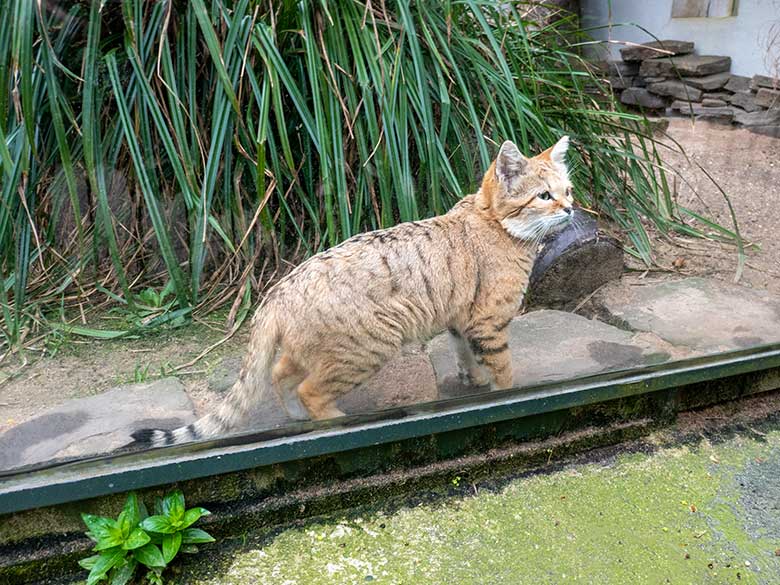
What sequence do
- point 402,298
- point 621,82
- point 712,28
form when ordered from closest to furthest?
point 402,298, point 712,28, point 621,82

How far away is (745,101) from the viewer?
305 cm

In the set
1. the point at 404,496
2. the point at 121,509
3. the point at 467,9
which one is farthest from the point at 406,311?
the point at 467,9

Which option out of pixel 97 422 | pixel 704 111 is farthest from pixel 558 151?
pixel 97 422

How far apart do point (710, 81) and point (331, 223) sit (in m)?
1.91

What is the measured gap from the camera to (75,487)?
1.60 m

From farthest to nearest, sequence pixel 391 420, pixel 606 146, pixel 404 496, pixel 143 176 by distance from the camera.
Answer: pixel 606 146, pixel 143 176, pixel 404 496, pixel 391 420

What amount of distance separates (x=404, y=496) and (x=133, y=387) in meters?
0.84

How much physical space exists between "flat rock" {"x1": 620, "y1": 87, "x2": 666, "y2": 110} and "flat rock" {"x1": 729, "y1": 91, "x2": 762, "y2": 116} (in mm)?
460

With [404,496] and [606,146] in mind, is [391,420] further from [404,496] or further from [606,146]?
[606,146]

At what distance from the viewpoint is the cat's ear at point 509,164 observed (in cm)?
211

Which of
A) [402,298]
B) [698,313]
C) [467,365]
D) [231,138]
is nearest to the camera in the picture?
[402,298]

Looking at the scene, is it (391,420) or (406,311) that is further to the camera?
(406,311)

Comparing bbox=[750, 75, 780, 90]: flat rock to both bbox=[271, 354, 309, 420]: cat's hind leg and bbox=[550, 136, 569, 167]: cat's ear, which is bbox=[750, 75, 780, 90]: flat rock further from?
bbox=[271, 354, 309, 420]: cat's hind leg

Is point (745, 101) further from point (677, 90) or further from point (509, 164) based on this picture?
point (509, 164)
